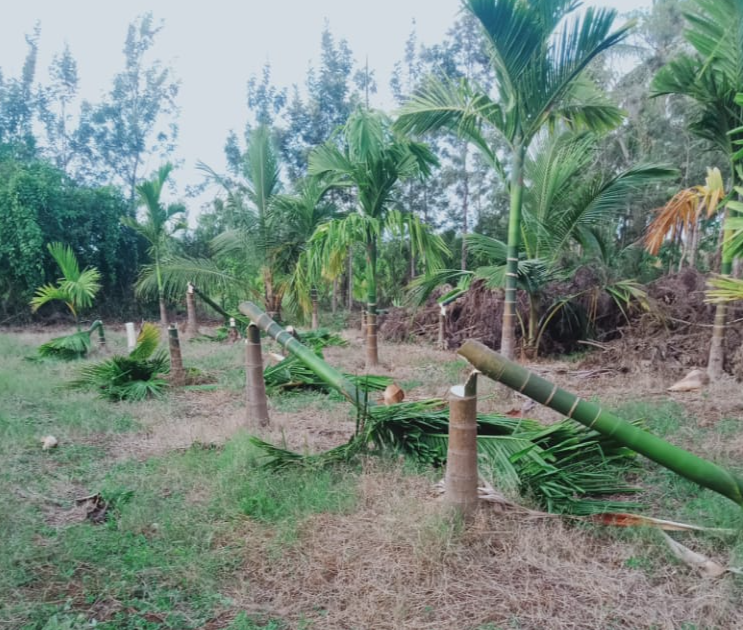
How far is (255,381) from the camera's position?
416 centimetres

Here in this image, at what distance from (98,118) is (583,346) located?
21528mm

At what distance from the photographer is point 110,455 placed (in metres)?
3.78

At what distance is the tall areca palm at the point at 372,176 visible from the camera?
6316 mm

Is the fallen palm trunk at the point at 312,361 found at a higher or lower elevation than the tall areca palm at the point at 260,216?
lower

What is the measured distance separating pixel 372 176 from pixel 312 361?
3.61m

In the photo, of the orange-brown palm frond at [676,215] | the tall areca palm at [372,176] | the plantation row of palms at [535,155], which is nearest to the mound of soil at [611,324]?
the plantation row of palms at [535,155]

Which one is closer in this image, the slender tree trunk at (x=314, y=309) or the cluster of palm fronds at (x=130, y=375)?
the cluster of palm fronds at (x=130, y=375)

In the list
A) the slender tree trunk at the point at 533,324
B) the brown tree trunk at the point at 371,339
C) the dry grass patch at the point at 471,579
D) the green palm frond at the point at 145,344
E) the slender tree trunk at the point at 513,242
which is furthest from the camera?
the slender tree trunk at the point at 533,324

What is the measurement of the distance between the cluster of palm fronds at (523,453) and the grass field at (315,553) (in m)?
0.12

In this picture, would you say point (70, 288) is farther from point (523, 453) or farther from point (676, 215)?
point (676, 215)

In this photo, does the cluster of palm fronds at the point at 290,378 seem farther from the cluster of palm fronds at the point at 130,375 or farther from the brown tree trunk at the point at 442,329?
the brown tree trunk at the point at 442,329

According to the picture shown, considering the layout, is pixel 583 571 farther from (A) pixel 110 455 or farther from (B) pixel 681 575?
(A) pixel 110 455

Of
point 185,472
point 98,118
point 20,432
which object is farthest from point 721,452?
point 98,118

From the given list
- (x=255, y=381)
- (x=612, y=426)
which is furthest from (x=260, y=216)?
(x=612, y=426)
